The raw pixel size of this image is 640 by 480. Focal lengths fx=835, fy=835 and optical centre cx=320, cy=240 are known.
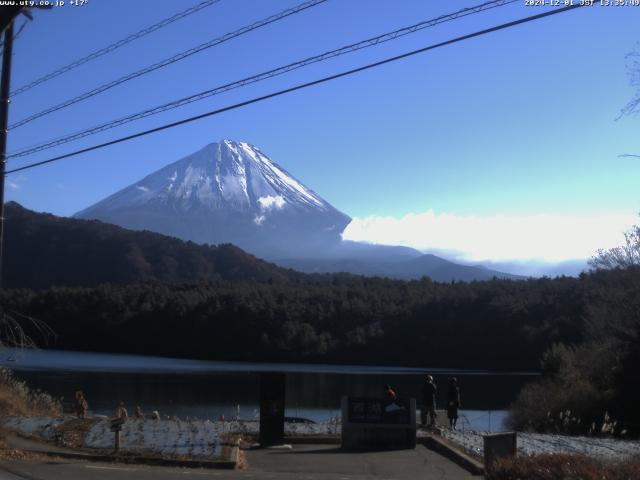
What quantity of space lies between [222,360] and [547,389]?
61.4 metres

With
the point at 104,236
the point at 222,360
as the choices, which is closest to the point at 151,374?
the point at 222,360

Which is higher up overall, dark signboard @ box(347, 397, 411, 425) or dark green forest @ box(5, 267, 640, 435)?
dark green forest @ box(5, 267, 640, 435)

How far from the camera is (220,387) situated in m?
56.0

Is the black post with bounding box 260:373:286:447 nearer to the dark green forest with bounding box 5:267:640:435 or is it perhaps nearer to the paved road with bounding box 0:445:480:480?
the paved road with bounding box 0:445:480:480

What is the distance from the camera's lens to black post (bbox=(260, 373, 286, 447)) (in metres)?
15.9

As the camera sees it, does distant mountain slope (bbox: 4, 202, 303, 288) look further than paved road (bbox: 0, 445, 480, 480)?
Yes

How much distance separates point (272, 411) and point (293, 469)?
2238mm

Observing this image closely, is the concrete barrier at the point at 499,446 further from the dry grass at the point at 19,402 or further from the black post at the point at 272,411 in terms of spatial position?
the dry grass at the point at 19,402

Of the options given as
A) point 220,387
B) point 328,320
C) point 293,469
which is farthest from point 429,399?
point 328,320

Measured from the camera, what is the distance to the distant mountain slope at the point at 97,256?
459ft

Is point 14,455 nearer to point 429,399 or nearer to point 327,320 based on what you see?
point 429,399

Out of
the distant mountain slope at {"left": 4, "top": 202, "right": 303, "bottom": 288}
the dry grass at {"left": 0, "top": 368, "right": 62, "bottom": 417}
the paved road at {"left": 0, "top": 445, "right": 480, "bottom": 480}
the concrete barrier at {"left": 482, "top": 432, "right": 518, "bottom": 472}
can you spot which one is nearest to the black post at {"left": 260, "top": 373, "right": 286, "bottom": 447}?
the paved road at {"left": 0, "top": 445, "right": 480, "bottom": 480}

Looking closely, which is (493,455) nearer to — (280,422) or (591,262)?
(280,422)

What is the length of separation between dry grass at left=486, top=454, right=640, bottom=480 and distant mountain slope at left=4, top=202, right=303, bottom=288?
427 feet
